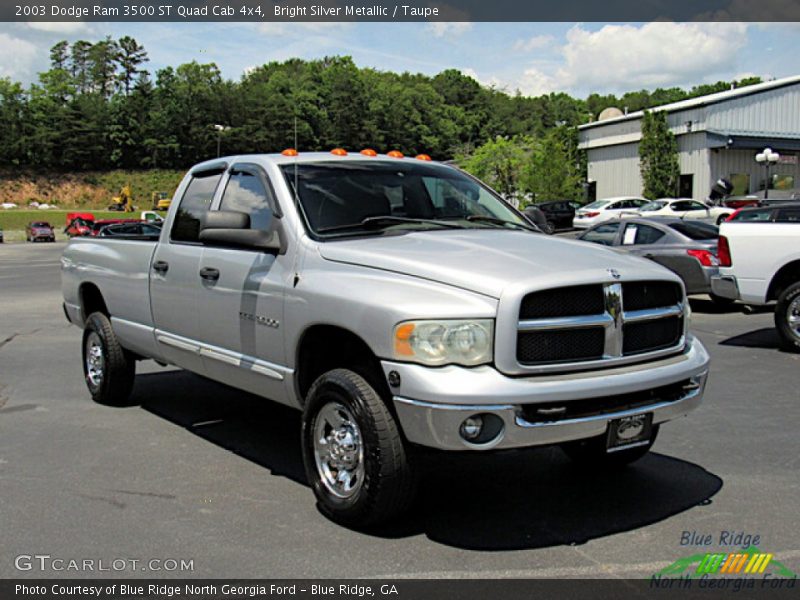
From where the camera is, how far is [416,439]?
12.7 feet

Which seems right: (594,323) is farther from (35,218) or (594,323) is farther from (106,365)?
(35,218)

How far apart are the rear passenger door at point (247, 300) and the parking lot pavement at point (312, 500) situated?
703 mm

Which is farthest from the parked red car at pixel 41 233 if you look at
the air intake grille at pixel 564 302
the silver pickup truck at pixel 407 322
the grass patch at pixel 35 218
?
the air intake grille at pixel 564 302

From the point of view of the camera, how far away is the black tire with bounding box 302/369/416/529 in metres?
3.99

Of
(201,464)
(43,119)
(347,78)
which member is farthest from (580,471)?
(43,119)

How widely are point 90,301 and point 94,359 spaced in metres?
0.65

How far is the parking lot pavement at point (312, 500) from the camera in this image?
3941 millimetres

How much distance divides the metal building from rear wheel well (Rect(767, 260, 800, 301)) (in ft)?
112

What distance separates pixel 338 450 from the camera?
4.35m

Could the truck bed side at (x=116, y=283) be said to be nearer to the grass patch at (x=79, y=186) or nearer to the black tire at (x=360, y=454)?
the black tire at (x=360, y=454)

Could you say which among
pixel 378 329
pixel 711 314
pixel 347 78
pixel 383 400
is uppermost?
pixel 347 78

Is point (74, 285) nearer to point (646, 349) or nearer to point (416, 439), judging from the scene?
point (416, 439)

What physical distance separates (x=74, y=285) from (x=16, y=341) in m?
4.43

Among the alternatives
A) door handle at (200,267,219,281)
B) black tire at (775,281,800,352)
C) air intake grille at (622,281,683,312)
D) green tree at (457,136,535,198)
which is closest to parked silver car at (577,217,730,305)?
black tire at (775,281,800,352)
